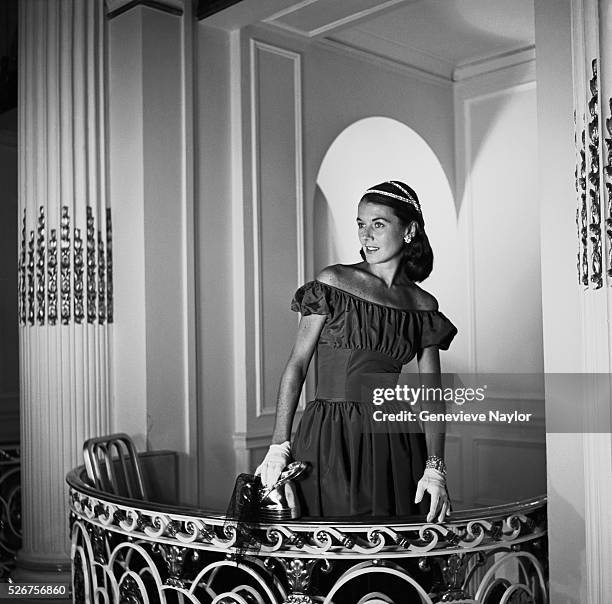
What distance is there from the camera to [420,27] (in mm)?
5031

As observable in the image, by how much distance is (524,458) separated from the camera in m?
5.41

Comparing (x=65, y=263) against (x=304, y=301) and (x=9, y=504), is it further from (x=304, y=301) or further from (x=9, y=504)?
(x=304, y=301)

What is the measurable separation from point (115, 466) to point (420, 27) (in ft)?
10.2

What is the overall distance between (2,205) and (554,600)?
4193 mm

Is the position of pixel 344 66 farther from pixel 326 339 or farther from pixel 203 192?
pixel 326 339

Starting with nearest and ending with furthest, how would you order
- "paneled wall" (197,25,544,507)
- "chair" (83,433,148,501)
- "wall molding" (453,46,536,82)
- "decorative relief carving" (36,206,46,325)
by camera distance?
"chair" (83,433,148,501), "decorative relief carving" (36,206,46,325), "paneled wall" (197,25,544,507), "wall molding" (453,46,536,82)

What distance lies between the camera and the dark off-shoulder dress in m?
2.80

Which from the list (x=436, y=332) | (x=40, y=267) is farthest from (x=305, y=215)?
(x=436, y=332)

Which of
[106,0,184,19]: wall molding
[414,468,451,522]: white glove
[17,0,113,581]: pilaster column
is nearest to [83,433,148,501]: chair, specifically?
[17,0,113,581]: pilaster column

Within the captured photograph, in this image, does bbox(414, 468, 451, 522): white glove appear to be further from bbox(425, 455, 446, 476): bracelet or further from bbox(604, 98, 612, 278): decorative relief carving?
bbox(604, 98, 612, 278): decorative relief carving

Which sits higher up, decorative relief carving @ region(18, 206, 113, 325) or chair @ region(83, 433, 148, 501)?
decorative relief carving @ region(18, 206, 113, 325)

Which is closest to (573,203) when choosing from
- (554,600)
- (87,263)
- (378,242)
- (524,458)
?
(378,242)

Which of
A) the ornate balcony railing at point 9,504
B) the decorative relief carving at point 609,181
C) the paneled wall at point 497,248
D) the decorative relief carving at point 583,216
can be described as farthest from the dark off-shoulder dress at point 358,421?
the paneled wall at point 497,248

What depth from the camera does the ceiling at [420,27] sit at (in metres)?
4.31
